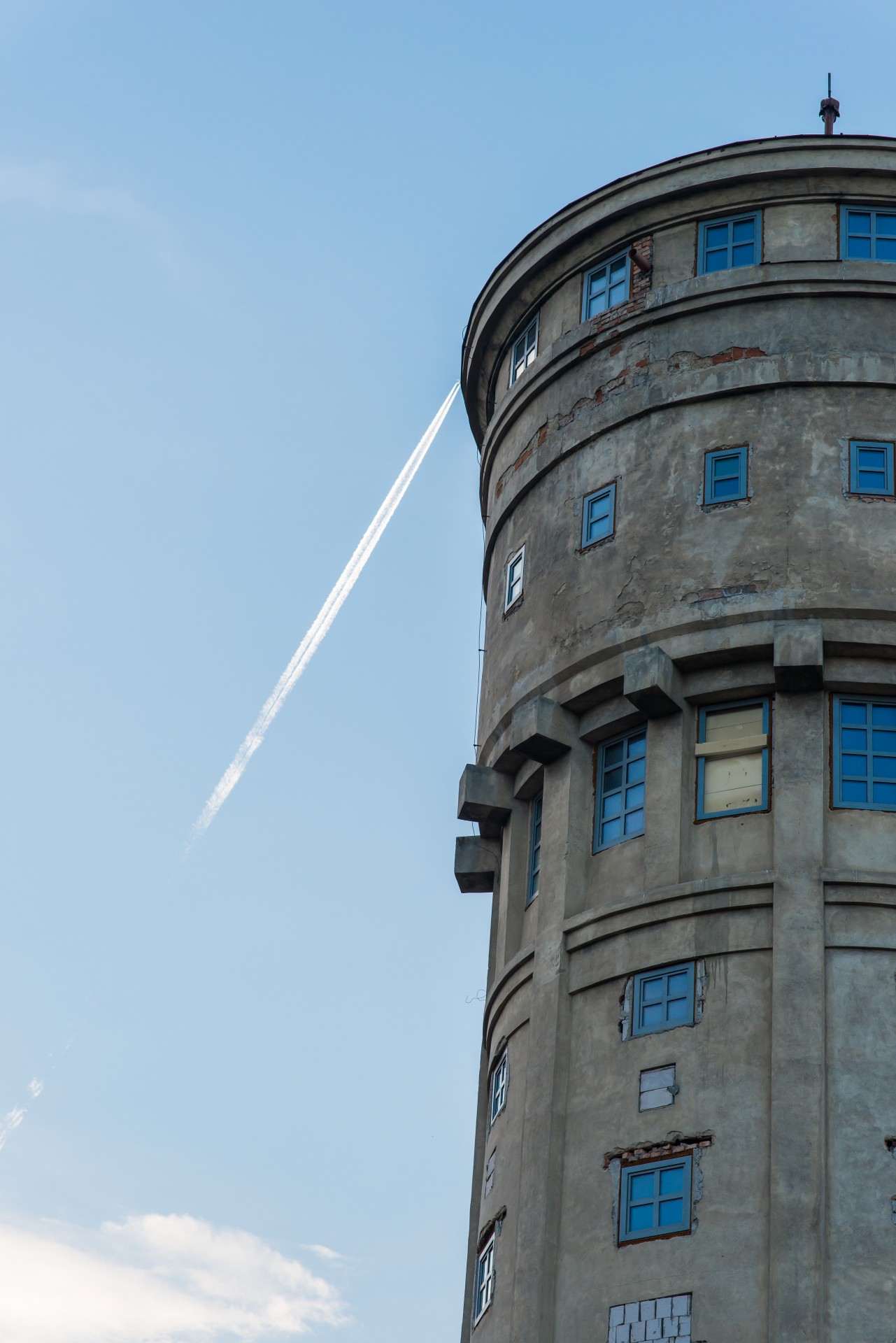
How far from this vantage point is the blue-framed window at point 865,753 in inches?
976

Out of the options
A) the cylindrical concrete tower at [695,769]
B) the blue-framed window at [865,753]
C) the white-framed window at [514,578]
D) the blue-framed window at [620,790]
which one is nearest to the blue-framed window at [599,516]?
the cylindrical concrete tower at [695,769]

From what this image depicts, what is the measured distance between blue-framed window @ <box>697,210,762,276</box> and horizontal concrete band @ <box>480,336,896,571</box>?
88cm

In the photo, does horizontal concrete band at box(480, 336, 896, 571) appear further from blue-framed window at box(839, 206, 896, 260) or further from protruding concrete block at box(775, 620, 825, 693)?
protruding concrete block at box(775, 620, 825, 693)

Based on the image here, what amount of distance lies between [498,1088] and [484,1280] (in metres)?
2.55

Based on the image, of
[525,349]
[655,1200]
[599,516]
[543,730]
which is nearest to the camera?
[655,1200]

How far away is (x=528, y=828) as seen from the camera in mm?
28141

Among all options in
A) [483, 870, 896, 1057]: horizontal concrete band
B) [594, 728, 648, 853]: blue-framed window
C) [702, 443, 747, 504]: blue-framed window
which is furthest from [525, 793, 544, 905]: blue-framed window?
[702, 443, 747, 504]: blue-framed window

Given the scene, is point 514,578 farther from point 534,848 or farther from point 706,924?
point 706,924

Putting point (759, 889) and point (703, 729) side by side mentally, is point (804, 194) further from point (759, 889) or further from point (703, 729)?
point (759, 889)

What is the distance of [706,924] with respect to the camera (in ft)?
79.9

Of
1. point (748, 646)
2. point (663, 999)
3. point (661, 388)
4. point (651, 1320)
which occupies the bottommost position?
point (651, 1320)

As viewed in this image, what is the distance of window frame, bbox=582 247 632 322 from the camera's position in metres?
29.4

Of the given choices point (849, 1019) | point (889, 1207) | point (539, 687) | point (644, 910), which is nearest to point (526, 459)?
point (539, 687)

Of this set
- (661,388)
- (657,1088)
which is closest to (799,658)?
(661,388)
